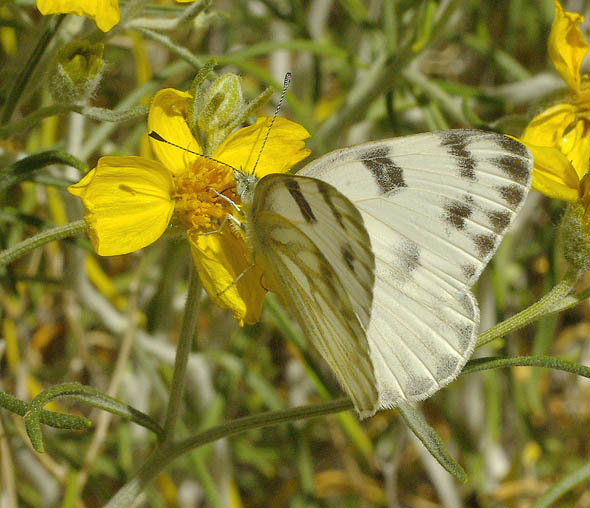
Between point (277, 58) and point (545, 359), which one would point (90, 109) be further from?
point (277, 58)

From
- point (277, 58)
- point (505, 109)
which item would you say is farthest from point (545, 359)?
point (277, 58)

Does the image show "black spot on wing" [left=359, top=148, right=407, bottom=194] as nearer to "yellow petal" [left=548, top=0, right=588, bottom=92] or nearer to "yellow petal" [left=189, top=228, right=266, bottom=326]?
"yellow petal" [left=189, top=228, right=266, bottom=326]

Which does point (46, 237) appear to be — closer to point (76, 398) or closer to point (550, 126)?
point (76, 398)

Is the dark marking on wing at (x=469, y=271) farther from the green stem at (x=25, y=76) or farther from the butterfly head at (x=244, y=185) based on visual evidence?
the green stem at (x=25, y=76)

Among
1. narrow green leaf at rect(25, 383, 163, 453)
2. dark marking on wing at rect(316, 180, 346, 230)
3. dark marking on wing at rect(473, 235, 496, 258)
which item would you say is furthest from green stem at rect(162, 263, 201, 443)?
dark marking on wing at rect(473, 235, 496, 258)

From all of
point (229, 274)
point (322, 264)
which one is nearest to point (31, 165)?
point (229, 274)

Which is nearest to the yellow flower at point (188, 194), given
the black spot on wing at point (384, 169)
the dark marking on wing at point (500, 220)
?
the black spot on wing at point (384, 169)
